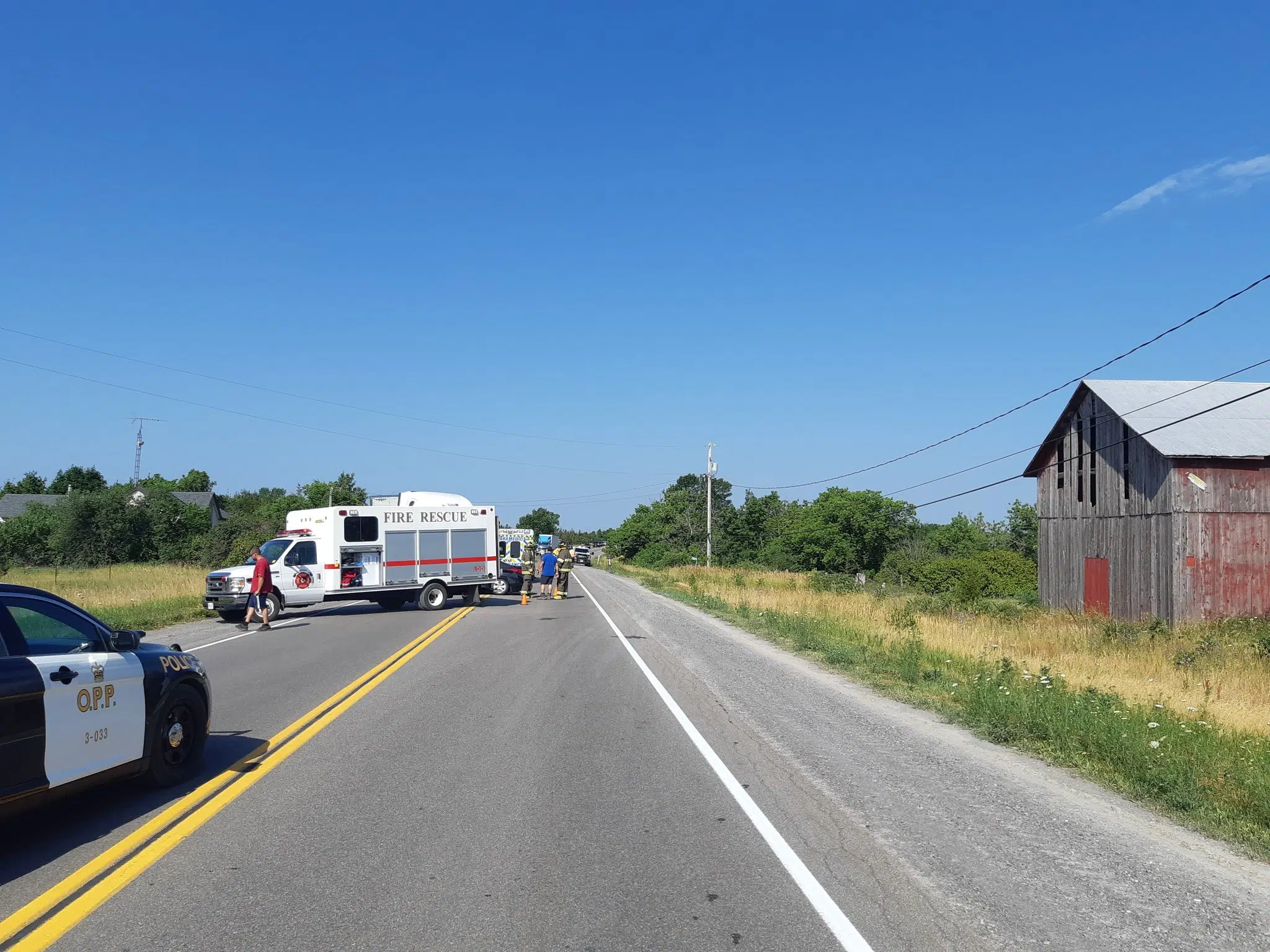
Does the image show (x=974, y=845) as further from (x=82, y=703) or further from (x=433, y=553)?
(x=433, y=553)

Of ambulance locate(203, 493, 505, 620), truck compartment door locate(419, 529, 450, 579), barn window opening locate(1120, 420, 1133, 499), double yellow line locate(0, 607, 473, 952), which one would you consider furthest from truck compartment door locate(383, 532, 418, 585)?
barn window opening locate(1120, 420, 1133, 499)

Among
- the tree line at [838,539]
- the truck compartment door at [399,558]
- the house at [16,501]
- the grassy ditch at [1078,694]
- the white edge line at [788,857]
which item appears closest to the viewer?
the white edge line at [788,857]

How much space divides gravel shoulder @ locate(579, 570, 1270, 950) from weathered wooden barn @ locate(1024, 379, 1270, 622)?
22.1m

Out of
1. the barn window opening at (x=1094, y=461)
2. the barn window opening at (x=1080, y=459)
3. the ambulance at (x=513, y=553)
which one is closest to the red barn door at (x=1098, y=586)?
the barn window opening at (x=1094, y=461)

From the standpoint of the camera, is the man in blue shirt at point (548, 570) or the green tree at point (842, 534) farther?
the green tree at point (842, 534)

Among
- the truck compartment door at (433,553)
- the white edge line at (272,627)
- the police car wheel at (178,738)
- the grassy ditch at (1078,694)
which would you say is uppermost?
the truck compartment door at (433,553)

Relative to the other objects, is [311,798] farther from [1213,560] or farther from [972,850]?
[1213,560]

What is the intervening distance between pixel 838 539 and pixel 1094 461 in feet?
210

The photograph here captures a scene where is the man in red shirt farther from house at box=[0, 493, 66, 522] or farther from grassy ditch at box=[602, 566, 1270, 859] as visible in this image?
house at box=[0, 493, 66, 522]

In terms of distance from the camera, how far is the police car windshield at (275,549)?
88.0 feet

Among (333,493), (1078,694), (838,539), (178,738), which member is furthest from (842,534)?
(178,738)

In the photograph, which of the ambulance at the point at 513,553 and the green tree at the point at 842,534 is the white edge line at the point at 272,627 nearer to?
the ambulance at the point at 513,553

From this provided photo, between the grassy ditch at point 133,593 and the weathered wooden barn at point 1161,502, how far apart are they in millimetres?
28170

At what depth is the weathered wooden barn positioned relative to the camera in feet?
94.4
